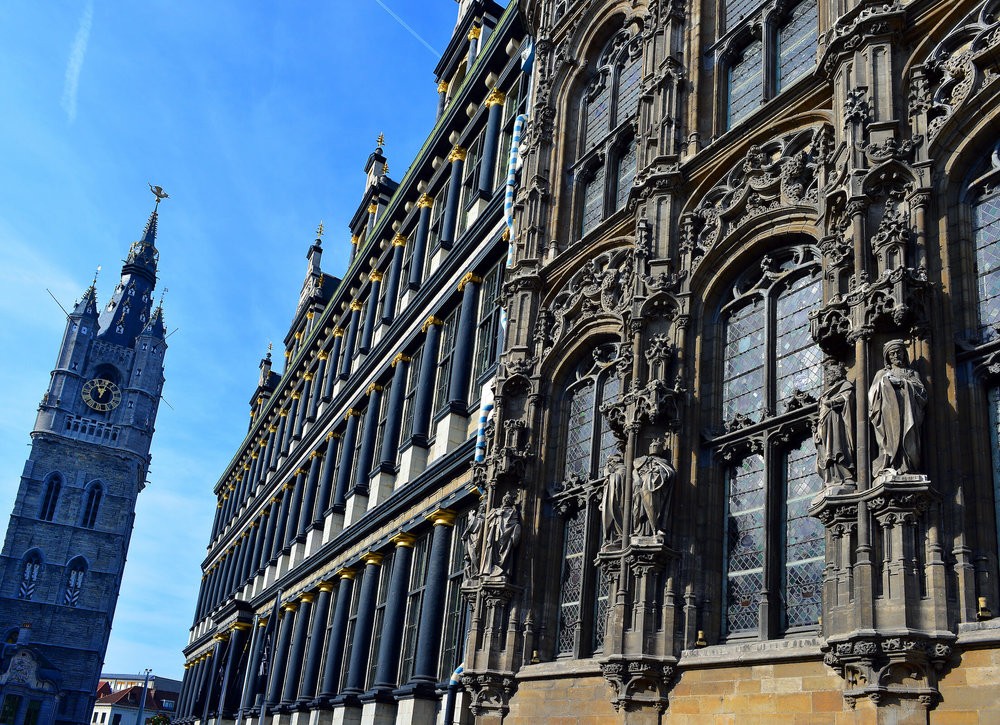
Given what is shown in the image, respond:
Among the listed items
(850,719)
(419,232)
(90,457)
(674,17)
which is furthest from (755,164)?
(90,457)

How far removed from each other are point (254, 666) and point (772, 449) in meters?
33.2

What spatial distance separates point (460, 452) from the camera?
23000 millimetres

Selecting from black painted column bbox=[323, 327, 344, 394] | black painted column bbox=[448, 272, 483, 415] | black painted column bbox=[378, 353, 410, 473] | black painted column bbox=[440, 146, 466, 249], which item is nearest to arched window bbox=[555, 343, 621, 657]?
black painted column bbox=[448, 272, 483, 415]

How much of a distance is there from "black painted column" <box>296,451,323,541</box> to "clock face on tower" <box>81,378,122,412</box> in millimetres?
84012

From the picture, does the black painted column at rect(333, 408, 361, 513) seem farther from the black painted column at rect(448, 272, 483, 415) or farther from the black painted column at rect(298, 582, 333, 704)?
the black painted column at rect(448, 272, 483, 415)

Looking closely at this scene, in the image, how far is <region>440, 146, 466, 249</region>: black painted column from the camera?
2998 centimetres

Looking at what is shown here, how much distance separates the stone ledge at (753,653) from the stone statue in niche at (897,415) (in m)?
2.37

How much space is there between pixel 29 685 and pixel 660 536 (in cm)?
10090

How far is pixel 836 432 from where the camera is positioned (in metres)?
11.6

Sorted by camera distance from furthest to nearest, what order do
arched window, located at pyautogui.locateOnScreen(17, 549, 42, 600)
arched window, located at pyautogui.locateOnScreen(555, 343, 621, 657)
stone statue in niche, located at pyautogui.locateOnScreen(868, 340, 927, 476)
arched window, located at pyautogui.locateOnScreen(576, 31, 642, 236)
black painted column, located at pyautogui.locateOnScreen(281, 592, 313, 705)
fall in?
arched window, located at pyautogui.locateOnScreen(17, 549, 42, 600)
black painted column, located at pyautogui.locateOnScreen(281, 592, 313, 705)
arched window, located at pyautogui.locateOnScreen(576, 31, 642, 236)
arched window, located at pyautogui.locateOnScreen(555, 343, 621, 657)
stone statue in niche, located at pyautogui.locateOnScreen(868, 340, 927, 476)

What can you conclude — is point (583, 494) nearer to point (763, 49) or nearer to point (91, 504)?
point (763, 49)

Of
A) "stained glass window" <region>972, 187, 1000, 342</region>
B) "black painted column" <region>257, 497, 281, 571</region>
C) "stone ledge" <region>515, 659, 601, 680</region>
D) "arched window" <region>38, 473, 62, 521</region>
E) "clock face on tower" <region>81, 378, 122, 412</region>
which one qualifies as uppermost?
"clock face on tower" <region>81, 378, 122, 412</region>

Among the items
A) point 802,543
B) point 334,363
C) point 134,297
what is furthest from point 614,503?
point 134,297

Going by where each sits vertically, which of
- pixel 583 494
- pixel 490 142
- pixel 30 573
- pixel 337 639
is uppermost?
pixel 490 142
